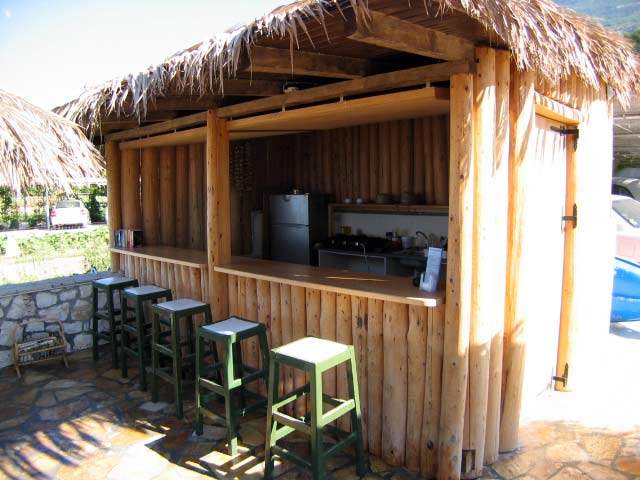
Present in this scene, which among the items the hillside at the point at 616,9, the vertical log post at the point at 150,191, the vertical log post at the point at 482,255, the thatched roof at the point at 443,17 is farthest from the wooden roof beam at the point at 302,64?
the hillside at the point at 616,9

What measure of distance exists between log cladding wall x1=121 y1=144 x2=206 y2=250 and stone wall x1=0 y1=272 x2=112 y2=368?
35.9 inches

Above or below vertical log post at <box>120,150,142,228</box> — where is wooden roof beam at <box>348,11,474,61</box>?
above

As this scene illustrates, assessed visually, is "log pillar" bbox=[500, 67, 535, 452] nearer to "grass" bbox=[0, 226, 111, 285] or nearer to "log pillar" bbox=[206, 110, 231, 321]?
"log pillar" bbox=[206, 110, 231, 321]

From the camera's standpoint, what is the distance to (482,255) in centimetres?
315

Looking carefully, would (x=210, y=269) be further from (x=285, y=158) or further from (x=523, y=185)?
(x=285, y=158)

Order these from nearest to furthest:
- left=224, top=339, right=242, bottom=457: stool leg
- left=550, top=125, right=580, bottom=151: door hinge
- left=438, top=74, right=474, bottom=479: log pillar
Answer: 1. left=438, top=74, right=474, bottom=479: log pillar
2. left=224, top=339, right=242, bottom=457: stool leg
3. left=550, top=125, right=580, bottom=151: door hinge

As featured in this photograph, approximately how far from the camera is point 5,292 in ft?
17.5

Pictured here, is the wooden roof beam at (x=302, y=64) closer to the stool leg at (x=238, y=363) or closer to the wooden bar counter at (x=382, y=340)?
the wooden bar counter at (x=382, y=340)

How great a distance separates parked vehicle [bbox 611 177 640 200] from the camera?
33.1ft

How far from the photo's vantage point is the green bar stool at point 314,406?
2951 mm

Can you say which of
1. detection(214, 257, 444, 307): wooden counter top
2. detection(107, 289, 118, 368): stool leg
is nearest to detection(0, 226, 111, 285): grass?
detection(107, 289, 118, 368): stool leg

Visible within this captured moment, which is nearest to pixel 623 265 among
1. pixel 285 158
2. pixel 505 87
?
pixel 505 87

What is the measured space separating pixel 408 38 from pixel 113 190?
4.91 metres

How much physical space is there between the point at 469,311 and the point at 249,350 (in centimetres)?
213
